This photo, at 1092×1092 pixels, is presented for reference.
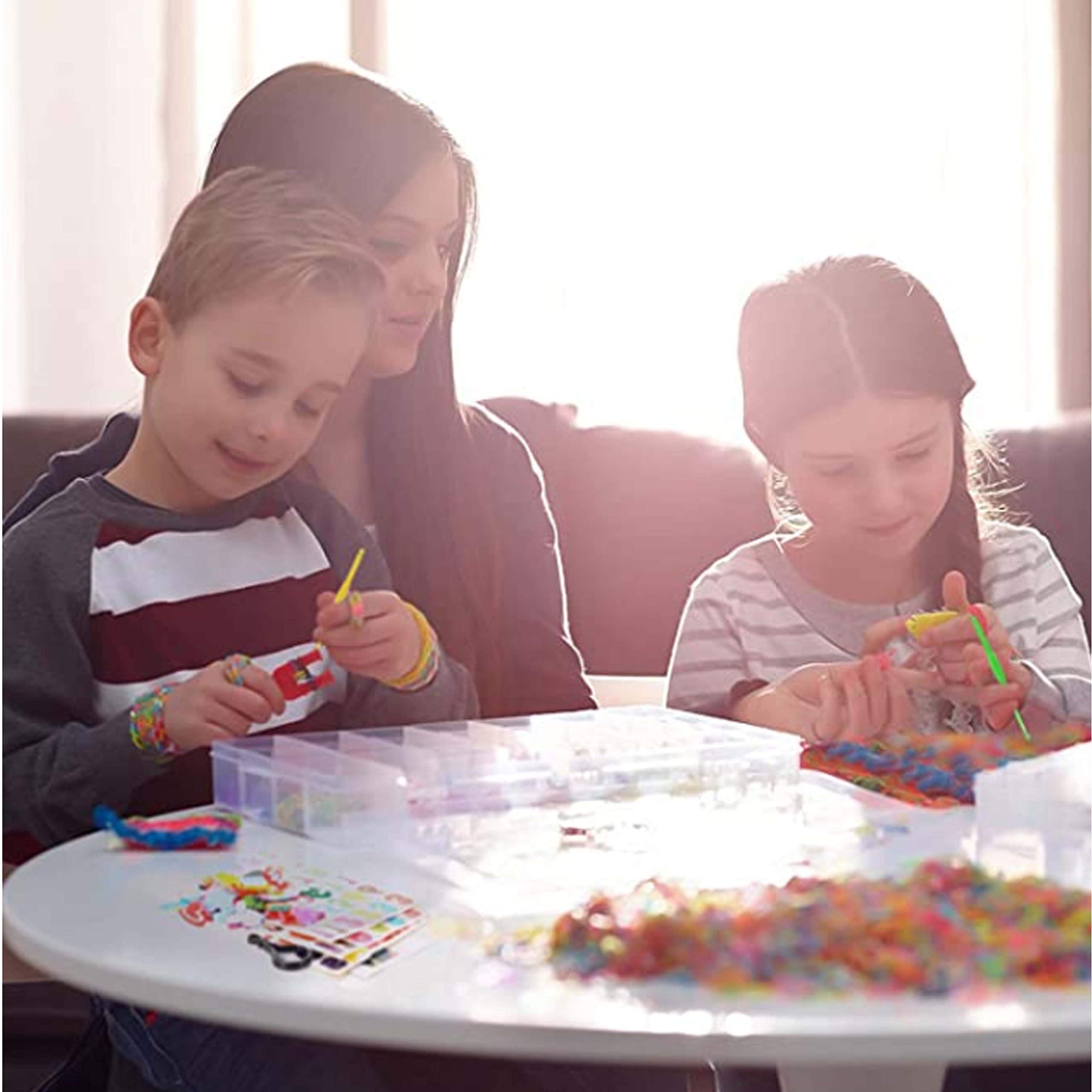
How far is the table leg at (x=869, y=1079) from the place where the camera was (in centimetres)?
77

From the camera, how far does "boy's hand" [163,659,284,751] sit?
96 cm

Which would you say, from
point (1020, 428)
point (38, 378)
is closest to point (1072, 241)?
point (1020, 428)

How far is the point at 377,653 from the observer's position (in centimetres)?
102

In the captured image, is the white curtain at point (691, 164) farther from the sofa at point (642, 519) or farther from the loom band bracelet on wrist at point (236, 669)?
the loom band bracelet on wrist at point (236, 669)

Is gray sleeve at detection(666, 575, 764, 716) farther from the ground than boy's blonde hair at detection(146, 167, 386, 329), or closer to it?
closer to it

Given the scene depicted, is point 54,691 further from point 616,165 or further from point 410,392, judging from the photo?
point 616,165

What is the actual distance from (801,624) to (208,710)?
42 centimetres

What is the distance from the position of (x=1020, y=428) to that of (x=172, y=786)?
2.16 feet

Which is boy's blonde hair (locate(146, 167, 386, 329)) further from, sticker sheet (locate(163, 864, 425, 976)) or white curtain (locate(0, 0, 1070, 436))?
sticker sheet (locate(163, 864, 425, 976))

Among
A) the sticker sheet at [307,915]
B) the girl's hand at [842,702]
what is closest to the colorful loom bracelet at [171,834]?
the sticker sheet at [307,915]

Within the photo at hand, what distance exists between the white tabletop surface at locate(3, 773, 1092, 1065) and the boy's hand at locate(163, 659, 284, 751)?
0.83 ft

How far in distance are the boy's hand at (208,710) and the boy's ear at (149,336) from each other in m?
0.19

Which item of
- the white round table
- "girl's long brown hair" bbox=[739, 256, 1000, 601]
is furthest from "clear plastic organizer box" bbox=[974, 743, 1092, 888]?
"girl's long brown hair" bbox=[739, 256, 1000, 601]

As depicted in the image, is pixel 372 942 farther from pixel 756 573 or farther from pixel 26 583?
pixel 756 573
